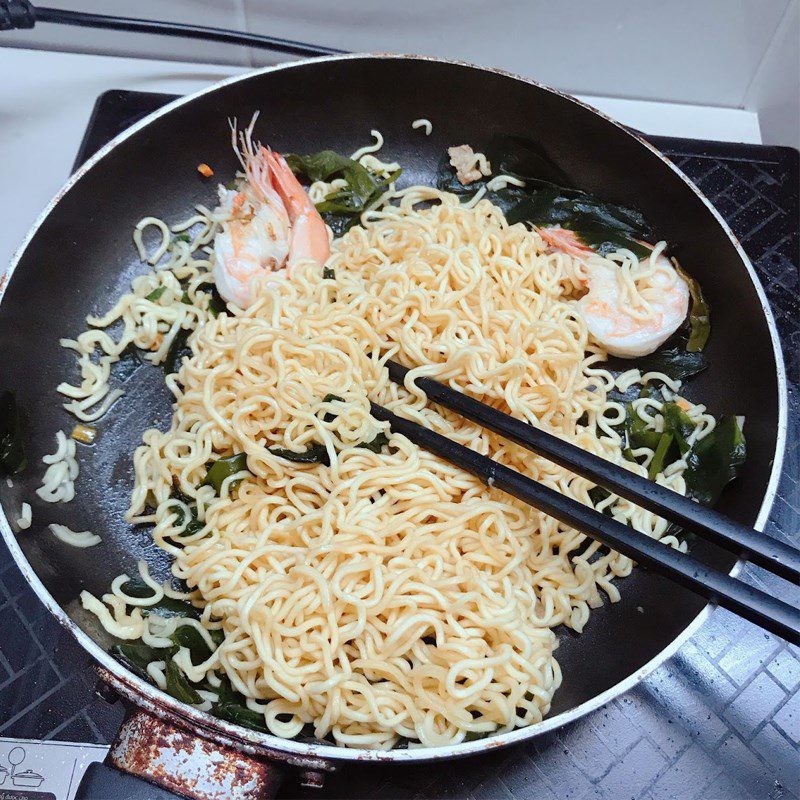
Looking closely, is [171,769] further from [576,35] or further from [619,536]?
[576,35]

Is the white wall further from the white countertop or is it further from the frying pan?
the frying pan

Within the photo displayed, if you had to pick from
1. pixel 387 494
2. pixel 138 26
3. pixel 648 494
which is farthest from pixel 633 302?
pixel 138 26

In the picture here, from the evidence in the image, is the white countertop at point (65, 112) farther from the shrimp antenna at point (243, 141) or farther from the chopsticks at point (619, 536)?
the chopsticks at point (619, 536)

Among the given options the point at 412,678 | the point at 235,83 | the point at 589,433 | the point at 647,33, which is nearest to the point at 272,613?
the point at 412,678

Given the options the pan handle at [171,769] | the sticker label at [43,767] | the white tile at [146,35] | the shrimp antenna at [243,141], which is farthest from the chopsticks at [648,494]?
the white tile at [146,35]

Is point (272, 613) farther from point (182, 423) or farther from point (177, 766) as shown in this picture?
point (182, 423)

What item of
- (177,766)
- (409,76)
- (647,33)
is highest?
(647,33)

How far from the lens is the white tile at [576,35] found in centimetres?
296

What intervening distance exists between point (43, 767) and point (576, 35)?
3433mm

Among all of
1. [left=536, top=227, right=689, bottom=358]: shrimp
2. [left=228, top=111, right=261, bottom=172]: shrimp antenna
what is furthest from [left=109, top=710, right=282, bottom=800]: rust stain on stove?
[left=228, top=111, right=261, bottom=172]: shrimp antenna

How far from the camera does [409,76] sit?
2750 mm

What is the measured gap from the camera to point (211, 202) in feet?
9.37

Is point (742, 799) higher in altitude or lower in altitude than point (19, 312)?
lower

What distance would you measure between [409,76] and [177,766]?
8.24 feet
